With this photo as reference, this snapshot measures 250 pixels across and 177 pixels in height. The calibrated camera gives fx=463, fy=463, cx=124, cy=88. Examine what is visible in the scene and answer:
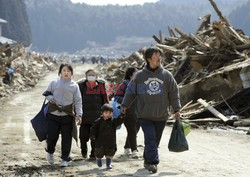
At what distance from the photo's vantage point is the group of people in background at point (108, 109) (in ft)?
22.0

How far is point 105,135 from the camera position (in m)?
7.22

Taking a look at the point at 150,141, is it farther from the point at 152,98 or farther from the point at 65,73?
the point at 65,73

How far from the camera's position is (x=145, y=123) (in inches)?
267

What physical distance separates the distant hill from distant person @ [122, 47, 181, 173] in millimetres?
129203

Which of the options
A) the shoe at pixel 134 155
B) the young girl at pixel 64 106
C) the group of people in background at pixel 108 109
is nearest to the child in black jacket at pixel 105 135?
the group of people in background at pixel 108 109


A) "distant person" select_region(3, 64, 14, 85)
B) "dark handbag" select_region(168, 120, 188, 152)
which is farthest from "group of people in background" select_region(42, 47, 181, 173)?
"distant person" select_region(3, 64, 14, 85)

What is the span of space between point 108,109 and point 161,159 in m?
1.50

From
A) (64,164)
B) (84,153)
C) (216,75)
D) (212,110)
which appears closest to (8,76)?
(216,75)

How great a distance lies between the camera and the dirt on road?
686 cm

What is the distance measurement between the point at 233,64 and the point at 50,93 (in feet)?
29.7

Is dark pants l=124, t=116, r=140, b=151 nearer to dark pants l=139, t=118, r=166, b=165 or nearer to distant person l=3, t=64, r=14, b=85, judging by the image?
dark pants l=139, t=118, r=166, b=165

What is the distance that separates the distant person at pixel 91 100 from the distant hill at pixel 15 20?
127823mm

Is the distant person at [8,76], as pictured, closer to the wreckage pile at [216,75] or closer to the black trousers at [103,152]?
the wreckage pile at [216,75]

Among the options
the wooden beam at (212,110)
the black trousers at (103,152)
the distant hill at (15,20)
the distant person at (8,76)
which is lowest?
the black trousers at (103,152)
